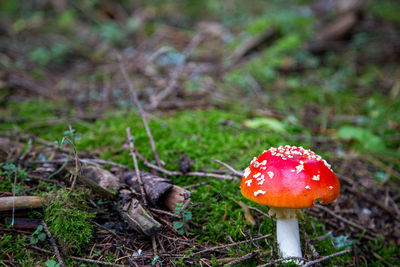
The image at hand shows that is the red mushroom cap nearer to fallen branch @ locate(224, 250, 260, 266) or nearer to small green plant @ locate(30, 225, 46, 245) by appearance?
fallen branch @ locate(224, 250, 260, 266)

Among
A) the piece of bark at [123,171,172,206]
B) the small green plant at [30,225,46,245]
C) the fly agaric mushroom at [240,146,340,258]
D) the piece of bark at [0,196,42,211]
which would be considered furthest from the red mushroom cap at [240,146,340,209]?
the piece of bark at [0,196,42,211]

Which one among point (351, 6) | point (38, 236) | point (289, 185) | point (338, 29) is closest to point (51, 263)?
point (38, 236)

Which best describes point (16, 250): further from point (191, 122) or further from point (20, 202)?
point (191, 122)

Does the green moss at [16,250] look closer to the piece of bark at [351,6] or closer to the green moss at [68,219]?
the green moss at [68,219]

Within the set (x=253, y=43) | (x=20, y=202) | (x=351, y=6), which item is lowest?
A: (x=20, y=202)

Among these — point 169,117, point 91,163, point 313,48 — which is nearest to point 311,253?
point 91,163

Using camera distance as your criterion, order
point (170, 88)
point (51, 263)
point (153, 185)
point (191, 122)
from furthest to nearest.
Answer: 1. point (170, 88)
2. point (191, 122)
3. point (153, 185)
4. point (51, 263)

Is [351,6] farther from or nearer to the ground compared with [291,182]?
farther from the ground
